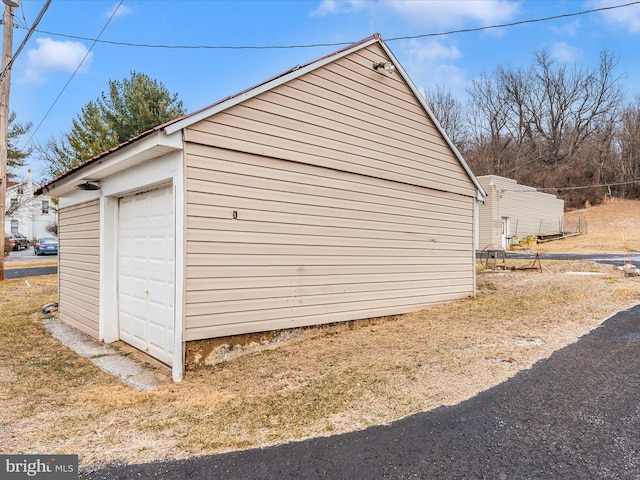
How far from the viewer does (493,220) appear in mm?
22562

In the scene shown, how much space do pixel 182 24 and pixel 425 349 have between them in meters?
9.92

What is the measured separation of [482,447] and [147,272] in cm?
459

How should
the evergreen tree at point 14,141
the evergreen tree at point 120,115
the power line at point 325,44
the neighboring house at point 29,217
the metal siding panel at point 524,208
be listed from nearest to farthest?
the power line at point 325,44
the evergreen tree at point 120,115
the metal siding panel at point 524,208
the evergreen tree at point 14,141
the neighboring house at point 29,217

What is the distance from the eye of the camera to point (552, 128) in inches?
1470

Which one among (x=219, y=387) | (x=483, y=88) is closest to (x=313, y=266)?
(x=219, y=387)

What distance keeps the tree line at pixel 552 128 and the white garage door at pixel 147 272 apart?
107 feet

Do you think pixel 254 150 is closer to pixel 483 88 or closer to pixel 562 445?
pixel 562 445

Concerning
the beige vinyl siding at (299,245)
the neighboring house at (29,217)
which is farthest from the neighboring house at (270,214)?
the neighboring house at (29,217)

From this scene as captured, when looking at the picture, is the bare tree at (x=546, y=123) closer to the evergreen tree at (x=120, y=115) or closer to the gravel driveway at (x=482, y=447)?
the evergreen tree at (x=120, y=115)

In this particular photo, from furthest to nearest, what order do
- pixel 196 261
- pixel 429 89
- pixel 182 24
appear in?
pixel 429 89 < pixel 182 24 < pixel 196 261

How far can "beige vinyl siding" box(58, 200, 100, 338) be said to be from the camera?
6730 millimetres

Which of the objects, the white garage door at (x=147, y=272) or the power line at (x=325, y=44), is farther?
the power line at (x=325, y=44)

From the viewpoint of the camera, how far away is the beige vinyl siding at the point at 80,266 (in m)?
6.73

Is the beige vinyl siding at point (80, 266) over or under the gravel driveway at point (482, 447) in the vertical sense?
over
